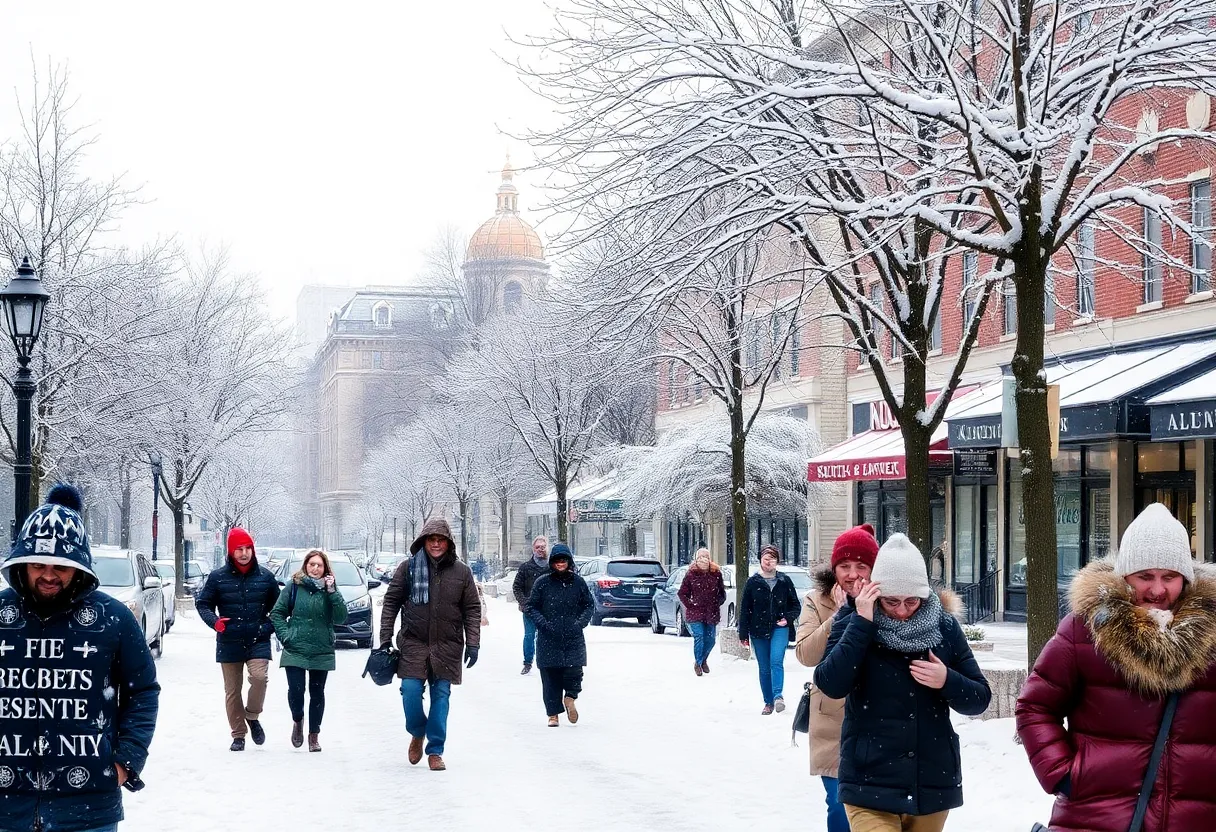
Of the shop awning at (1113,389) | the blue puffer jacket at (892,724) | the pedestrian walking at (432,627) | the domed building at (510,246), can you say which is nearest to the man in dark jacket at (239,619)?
the pedestrian walking at (432,627)

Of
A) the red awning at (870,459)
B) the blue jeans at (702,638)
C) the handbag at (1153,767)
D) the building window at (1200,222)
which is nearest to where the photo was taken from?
the handbag at (1153,767)

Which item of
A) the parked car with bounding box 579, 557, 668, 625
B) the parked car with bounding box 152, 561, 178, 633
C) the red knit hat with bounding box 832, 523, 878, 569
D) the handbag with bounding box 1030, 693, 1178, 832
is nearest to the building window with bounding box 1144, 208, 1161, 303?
the parked car with bounding box 579, 557, 668, 625

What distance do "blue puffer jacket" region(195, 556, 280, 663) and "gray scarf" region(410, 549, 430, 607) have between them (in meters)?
1.49

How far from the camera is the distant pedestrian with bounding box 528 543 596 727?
1433 centimetres

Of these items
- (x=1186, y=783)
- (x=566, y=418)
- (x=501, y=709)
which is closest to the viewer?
(x=1186, y=783)

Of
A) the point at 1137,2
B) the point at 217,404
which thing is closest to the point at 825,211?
the point at 1137,2

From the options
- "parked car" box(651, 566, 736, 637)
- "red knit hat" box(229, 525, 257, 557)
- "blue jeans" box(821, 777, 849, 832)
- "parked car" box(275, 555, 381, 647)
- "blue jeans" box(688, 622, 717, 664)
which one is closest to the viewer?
"blue jeans" box(821, 777, 849, 832)

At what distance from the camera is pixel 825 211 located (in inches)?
511

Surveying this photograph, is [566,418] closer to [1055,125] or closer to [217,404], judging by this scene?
[217,404]

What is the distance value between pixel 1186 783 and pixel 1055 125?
8950 mm

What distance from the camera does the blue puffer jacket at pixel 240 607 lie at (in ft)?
41.1

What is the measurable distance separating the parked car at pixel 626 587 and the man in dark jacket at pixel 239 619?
1982 cm

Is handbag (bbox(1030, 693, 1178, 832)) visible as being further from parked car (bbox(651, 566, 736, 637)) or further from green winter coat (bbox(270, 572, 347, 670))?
parked car (bbox(651, 566, 736, 637))

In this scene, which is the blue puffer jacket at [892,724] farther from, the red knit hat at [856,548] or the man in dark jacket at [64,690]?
the man in dark jacket at [64,690]
